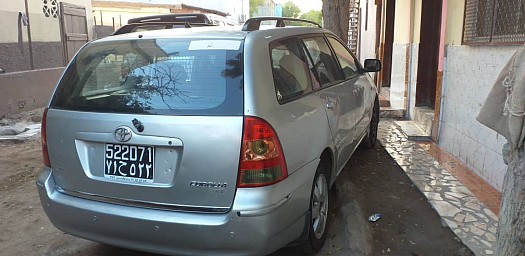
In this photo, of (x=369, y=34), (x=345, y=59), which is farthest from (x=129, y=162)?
(x=369, y=34)

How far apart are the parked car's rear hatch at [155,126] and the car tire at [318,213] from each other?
866mm

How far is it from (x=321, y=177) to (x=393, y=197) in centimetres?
140

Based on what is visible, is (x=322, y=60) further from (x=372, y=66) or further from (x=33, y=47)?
(x=33, y=47)

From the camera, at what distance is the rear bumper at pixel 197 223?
2.42 metres

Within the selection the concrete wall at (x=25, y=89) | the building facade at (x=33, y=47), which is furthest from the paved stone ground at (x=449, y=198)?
the building facade at (x=33, y=47)

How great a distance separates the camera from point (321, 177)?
10.8 feet

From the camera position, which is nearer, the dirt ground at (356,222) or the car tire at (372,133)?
the dirt ground at (356,222)

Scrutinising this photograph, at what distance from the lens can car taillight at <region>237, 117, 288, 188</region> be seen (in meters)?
2.41

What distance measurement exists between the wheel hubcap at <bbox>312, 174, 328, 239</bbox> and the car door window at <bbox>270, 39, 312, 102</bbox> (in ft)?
2.24

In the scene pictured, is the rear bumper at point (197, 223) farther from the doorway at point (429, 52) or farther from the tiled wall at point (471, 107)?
the doorway at point (429, 52)

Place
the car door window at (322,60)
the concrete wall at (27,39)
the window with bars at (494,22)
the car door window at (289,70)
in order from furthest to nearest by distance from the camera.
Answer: the concrete wall at (27,39) → the window with bars at (494,22) → the car door window at (322,60) → the car door window at (289,70)

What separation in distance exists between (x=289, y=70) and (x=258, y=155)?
871mm

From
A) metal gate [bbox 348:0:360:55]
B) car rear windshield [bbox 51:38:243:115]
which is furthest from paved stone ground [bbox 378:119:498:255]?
metal gate [bbox 348:0:360:55]

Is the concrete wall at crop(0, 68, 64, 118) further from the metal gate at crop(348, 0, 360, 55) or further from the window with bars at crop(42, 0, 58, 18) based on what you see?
the metal gate at crop(348, 0, 360, 55)
